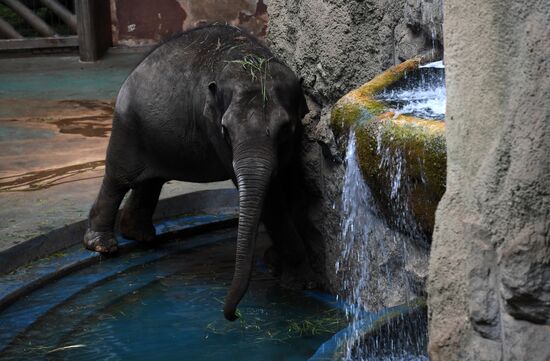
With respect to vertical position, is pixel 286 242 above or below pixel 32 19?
below

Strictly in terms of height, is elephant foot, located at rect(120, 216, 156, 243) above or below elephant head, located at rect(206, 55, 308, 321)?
below

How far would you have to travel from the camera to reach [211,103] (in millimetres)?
5590

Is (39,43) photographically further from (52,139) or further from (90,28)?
(52,139)

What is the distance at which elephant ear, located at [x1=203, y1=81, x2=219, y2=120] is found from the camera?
5531 millimetres

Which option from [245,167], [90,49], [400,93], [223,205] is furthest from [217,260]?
[90,49]

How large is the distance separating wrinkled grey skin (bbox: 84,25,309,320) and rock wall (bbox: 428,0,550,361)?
7.57 feet

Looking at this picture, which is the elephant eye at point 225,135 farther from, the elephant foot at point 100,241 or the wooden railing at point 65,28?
the wooden railing at point 65,28

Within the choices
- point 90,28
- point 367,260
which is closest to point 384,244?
point 367,260

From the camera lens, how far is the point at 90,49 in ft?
44.0

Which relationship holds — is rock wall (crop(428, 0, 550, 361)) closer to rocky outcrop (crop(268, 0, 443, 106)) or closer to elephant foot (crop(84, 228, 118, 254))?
rocky outcrop (crop(268, 0, 443, 106))

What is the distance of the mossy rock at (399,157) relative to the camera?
3.09 m

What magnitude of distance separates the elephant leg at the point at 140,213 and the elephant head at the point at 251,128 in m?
1.13

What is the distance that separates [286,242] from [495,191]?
3.45m

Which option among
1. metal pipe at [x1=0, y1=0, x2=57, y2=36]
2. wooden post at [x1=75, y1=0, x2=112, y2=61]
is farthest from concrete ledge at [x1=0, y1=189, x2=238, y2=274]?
metal pipe at [x1=0, y1=0, x2=57, y2=36]
